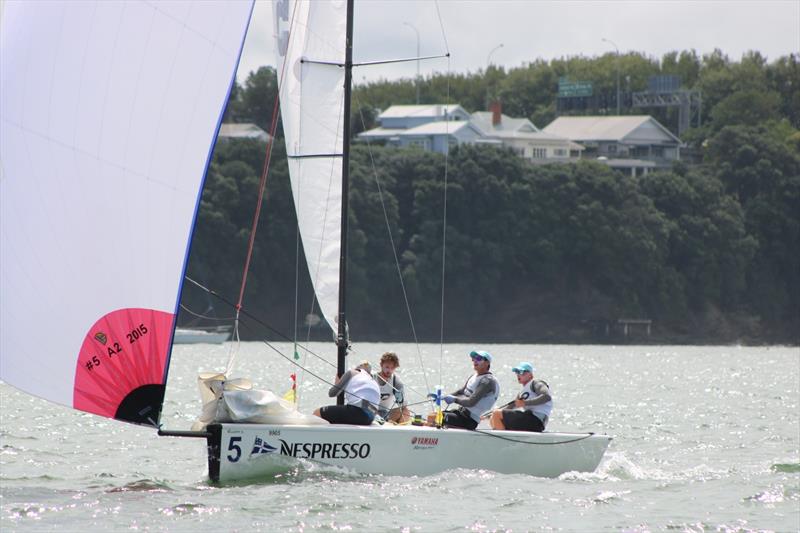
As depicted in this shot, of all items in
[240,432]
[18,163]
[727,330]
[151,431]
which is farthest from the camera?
[727,330]

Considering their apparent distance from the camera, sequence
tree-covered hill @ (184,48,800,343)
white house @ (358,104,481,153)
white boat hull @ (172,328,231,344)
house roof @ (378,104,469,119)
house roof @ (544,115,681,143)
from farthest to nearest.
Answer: house roof @ (378,104,469,119) → house roof @ (544,115,681,143) → white house @ (358,104,481,153) → tree-covered hill @ (184,48,800,343) → white boat hull @ (172,328,231,344)

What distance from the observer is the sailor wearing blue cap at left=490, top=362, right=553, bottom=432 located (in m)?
13.9

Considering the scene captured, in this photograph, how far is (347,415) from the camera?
12852mm

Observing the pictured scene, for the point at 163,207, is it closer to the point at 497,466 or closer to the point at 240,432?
the point at 240,432

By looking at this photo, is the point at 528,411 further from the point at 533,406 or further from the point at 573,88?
the point at 573,88

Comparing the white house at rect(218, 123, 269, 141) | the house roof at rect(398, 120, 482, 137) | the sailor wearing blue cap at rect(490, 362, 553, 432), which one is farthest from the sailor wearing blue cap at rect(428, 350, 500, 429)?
the house roof at rect(398, 120, 482, 137)

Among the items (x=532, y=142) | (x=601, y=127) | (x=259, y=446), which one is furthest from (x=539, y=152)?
(x=259, y=446)

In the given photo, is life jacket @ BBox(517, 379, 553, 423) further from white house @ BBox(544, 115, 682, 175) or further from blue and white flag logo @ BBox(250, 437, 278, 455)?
white house @ BBox(544, 115, 682, 175)

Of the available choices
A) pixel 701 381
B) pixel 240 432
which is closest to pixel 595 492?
pixel 240 432

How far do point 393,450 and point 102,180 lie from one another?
3608 mm

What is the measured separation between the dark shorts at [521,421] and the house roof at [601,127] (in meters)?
84.6

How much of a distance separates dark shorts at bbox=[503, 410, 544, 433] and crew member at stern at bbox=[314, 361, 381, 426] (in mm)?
1560

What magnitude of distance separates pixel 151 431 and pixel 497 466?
6.70 m

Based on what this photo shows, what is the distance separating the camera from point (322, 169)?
14211mm
